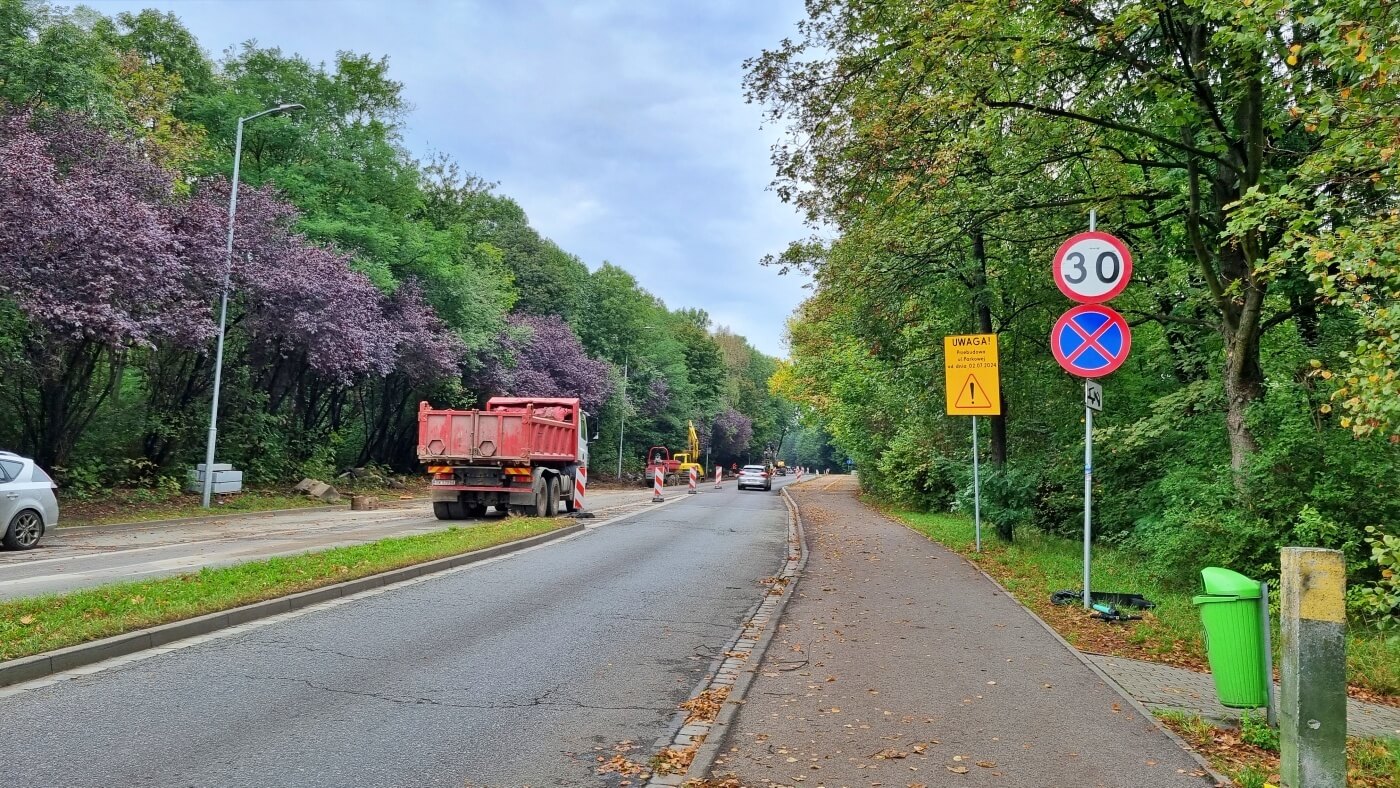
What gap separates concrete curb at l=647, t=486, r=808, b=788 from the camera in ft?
15.0

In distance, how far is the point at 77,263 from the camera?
55.3 ft

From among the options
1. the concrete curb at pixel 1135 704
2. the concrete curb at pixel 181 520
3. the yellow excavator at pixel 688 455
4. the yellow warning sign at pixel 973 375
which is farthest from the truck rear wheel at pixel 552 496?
the yellow excavator at pixel 688 455

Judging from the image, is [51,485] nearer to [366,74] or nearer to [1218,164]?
[1218,164]

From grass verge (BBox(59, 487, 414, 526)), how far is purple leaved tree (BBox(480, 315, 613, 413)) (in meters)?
13.5

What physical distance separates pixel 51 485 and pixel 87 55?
11593 mm

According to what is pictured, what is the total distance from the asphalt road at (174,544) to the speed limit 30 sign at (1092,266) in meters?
10.9

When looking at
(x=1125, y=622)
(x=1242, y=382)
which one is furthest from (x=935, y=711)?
(x=1242, y=382)

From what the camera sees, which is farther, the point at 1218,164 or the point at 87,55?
the point at 87,55

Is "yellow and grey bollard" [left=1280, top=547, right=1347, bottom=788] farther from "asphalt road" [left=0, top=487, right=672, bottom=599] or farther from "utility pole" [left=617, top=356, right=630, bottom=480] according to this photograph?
"utility pole" [left=617, top=356, right=630, bottom=480]

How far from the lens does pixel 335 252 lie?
26.8 meters

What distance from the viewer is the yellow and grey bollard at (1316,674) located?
153 inches

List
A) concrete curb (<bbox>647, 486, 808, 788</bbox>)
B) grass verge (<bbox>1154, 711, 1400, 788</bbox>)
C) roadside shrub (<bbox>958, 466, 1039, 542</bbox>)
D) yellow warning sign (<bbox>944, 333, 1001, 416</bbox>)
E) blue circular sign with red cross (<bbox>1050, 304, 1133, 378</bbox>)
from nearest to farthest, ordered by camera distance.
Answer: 1. grass verge (<bbox>1154, 711, 1400, 788</bbox>)
2. concrete curb (<bbox>647, 486, 808, 788</bbox>)
3. blue circular sign with red cross (<bbox>1050, 304, 1133, 378</bbox>)
4. yellow warning sign (<bbox>944, 333, 1001, 416</bbox>)
5. roadside shrub (<bbox>958, 466, 1039, 542</bbox>)

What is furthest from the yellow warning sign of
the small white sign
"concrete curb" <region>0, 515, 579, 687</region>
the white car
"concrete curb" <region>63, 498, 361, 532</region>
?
the white car

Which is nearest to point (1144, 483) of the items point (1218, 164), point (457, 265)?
point (1218, 164)
